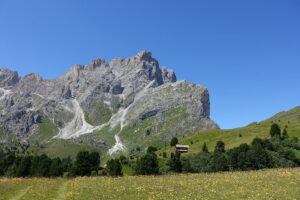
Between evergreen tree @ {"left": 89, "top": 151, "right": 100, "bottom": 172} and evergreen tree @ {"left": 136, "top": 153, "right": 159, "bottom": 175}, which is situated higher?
evergreen tree @ {"left": 89, "top": 151, "right": 100, "bottom": 172}

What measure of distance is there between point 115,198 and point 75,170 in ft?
286

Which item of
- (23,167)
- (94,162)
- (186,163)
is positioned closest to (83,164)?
(94,162)

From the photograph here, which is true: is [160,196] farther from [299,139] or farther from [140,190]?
[299,139]

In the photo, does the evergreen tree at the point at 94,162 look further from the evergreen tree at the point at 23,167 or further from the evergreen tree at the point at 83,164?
the evergreen tree at the point at 23,167

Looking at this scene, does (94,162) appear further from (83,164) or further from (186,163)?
(186,163)

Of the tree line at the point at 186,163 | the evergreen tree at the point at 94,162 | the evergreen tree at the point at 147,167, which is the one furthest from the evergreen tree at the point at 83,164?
the evergreen tree at the point at 147,167

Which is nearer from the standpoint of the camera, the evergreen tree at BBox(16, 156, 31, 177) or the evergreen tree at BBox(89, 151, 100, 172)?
the evergreen tree at BBox(89, 151, 100, 172)

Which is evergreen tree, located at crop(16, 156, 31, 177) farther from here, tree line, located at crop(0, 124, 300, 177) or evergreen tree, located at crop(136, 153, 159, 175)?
evergreen tree, located at crop(136, 153, 159, 175)

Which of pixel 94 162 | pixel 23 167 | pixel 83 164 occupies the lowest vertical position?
pixel 83 164

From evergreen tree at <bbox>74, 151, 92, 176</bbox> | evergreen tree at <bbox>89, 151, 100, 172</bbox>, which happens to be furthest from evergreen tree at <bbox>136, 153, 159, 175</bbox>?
evergreen tree at <bbox>74, 151, 92, 176</bbox>

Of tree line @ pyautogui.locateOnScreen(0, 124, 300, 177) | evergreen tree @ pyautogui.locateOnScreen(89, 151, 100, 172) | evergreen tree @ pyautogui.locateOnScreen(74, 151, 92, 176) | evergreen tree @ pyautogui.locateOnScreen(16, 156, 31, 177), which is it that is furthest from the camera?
evergreen tree @ pyautogui.locateOnScreen(16, 156, 31, 177)

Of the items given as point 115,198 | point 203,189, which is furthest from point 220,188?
point 115,198

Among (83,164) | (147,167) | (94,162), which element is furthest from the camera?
(94,162)

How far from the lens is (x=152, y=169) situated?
105m
